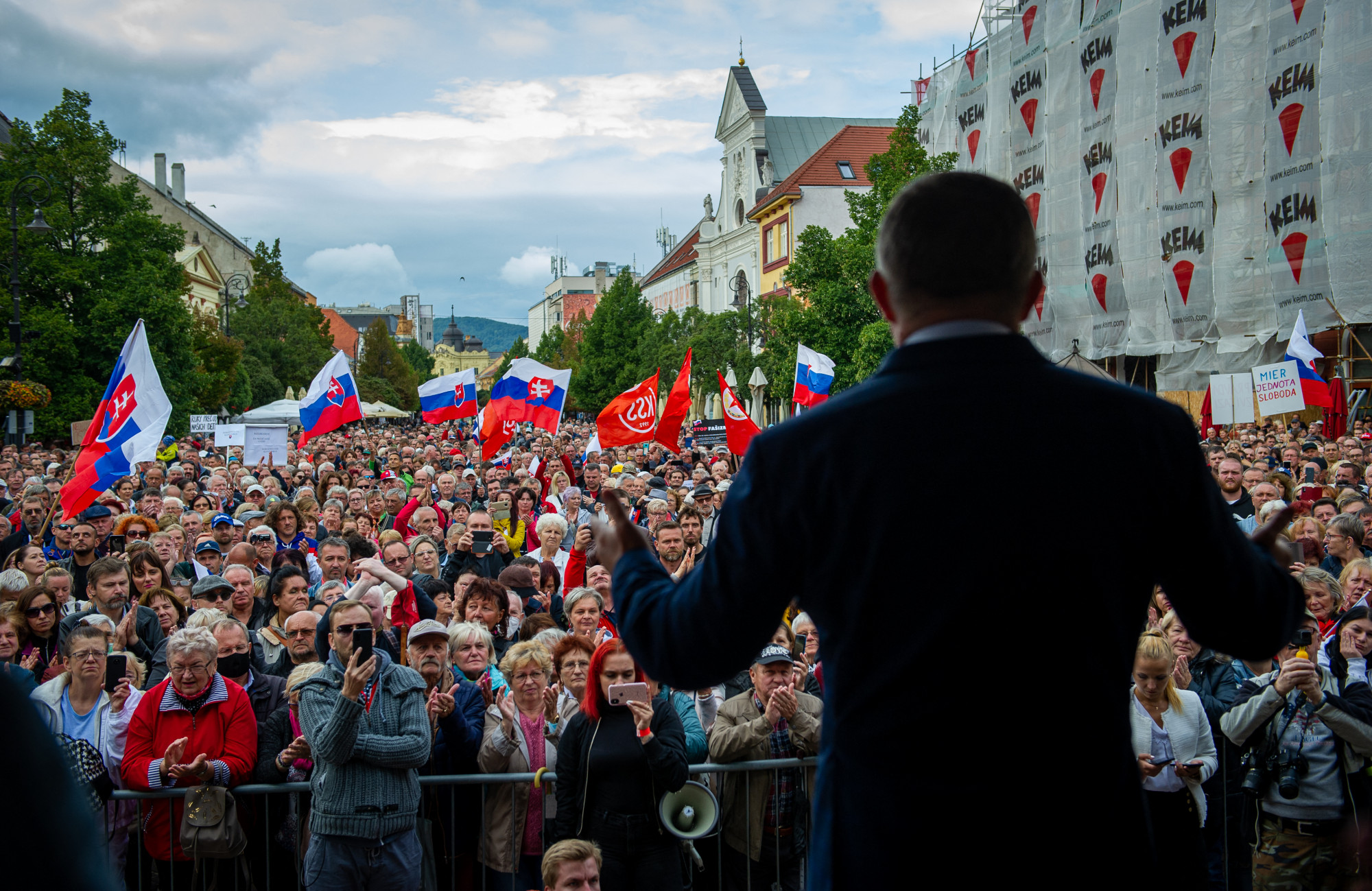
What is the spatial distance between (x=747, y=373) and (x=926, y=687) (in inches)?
1933

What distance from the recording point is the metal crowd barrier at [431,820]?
5.28 m

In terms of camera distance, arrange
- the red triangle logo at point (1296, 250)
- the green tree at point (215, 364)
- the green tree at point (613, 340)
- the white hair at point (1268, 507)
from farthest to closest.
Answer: the green tree at point (613, 340) < the green tree at point (215, 364) < the red triangle logo at point (1296, 250) < the white hair at point (1268, 507)

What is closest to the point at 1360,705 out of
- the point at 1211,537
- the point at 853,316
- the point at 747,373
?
the point at 1211,537

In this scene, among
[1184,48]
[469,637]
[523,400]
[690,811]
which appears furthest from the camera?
[1184,48]

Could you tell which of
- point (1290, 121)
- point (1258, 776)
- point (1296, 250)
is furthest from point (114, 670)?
point (1290, 121)

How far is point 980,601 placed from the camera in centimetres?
158

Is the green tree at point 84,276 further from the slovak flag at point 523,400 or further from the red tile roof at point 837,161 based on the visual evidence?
the red tile roof at point 837,161

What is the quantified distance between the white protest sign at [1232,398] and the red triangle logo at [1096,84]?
11.4 m

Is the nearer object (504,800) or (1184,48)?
(504,800)

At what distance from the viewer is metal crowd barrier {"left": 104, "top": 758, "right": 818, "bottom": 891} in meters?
5.28

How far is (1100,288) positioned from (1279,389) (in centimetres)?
1165

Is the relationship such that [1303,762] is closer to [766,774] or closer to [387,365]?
[766,774]

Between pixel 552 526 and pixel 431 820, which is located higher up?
pixel 552 526

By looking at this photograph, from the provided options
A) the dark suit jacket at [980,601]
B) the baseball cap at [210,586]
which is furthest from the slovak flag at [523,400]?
the dark suit jacket at [980,601]
